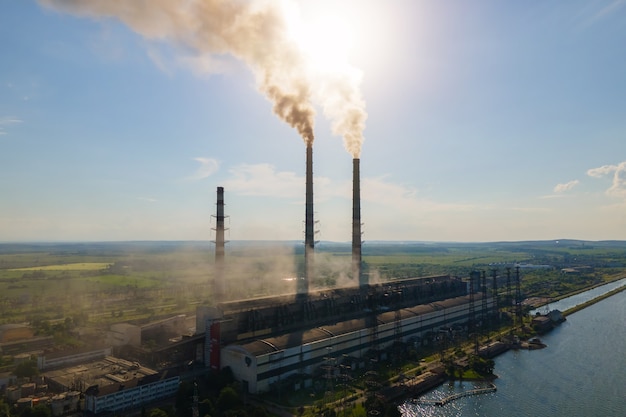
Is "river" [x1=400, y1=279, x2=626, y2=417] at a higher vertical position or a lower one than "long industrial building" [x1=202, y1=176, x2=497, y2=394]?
lower

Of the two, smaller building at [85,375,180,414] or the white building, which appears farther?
the white building

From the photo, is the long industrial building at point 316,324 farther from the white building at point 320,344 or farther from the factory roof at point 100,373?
the factory roof at point 100,373

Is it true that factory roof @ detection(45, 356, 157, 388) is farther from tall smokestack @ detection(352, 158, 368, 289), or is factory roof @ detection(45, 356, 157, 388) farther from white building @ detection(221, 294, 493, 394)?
tall smokestack @ detection(352, 158, 368, 289)

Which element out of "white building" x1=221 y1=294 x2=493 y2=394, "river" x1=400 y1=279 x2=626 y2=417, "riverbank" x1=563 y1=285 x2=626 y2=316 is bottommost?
"river" x1=400 y1=279 x2=626 y2=417

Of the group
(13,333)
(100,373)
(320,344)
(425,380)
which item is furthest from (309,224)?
(13,333)

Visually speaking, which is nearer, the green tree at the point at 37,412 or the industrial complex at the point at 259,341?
the green tree at the point at 37,412

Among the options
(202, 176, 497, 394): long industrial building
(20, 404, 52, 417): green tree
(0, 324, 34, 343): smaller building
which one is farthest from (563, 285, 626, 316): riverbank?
(0, 324, 34, 343): smaller building

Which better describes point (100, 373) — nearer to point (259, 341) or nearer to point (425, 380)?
point (259, 341)

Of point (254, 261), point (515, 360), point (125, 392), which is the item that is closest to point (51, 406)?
point (125, 392)

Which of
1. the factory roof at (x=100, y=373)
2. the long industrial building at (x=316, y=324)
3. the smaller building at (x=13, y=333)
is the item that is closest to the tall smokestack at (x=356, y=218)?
the long industrial building at (x=316, y=324)
